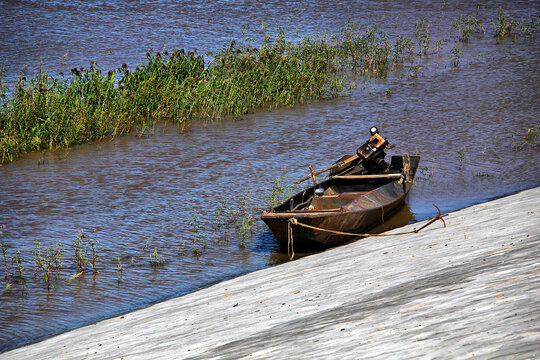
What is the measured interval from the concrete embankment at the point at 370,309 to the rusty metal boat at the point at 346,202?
0.49m

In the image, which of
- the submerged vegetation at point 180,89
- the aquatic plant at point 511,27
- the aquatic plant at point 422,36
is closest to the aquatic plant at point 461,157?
the submerged vegetation at point 180,89

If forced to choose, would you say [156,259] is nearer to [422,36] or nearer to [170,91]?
[170,91]

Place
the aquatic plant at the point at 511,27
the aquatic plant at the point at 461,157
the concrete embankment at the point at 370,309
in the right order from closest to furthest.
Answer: the concrete embankment at the point at 370,309 → the aquatic plant at the point at 461,157 → the aquatic plant at the point at 511,27

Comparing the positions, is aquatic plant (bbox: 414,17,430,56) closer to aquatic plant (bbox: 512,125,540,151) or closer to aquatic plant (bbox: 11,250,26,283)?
aquatic plant (bbox: 512,125,540,151)

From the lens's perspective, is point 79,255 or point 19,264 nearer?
point 19,264

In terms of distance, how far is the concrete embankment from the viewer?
5070 mm

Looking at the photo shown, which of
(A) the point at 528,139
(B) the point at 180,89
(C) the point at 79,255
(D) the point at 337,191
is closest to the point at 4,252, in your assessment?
(C) the point at 79,255

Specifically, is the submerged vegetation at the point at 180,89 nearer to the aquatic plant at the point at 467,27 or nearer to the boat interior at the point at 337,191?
the aquatic plant at the point at 467,27

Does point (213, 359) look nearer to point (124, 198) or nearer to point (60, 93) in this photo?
point (124, 198)

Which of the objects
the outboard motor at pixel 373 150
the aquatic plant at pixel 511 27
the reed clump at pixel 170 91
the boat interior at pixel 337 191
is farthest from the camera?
the aquatic plant at pixel 511 27

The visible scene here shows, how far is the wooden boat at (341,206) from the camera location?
9898 millimetres

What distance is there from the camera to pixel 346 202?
11312 millimetres

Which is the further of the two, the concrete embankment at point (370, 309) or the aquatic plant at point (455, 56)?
the aquatic plant at point (455, 56)

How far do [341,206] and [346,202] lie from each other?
85 cm
